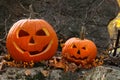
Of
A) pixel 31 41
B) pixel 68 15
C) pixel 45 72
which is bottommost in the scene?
pixel 45 72

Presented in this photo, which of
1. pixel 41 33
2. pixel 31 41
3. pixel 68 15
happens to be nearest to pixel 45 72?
pixel 31 41

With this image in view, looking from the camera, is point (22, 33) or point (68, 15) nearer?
point (22, 33)

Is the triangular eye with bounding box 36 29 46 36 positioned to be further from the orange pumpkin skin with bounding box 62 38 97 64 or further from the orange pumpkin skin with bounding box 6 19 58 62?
the orange pumpkin skin with bounding box 62 38 97 64

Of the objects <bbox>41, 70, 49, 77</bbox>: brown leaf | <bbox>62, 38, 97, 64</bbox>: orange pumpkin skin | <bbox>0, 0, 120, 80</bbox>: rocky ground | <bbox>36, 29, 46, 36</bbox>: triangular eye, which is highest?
<bbox>0, 0, 120, 80</bbox>: rocky ground

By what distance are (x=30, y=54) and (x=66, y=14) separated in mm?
2105

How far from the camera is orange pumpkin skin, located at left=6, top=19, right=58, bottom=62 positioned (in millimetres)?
4289

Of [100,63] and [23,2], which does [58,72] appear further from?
[23,2]

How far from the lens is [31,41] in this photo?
436 centimetres

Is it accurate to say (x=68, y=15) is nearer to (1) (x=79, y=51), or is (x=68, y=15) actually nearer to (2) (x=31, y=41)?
(1) (x=79, y=51)

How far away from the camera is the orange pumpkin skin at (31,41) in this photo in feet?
14.1

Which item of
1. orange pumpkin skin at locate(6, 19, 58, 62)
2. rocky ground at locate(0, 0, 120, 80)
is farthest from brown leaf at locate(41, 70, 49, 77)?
rocky ground at locate(0, 0, 120, 80)

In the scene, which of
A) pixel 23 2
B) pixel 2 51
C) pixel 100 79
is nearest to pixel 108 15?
pixel 23 2

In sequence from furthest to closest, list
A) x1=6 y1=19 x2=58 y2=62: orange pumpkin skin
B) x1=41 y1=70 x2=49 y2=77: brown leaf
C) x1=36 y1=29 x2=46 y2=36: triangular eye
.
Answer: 1. x1=36 y1=29 x2=46 y2=36: triangular eye
2. x1=6 y1=19 x2=58 y2=62: orange pumpkin skin
3. x1=41 y1=70 x2=49 y2=77: brown leaf

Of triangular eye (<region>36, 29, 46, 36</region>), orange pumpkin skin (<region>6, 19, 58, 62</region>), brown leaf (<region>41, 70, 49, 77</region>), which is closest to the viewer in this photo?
brown leaf (<region>41, 70, 49, 77</region>)
